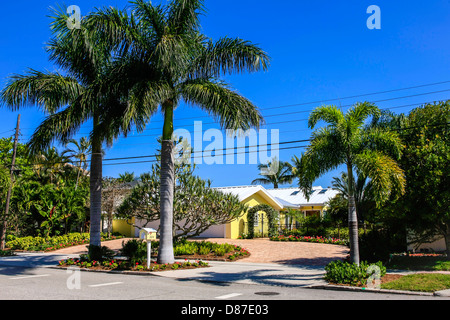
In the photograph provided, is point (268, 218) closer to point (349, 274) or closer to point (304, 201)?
point (304, 201)

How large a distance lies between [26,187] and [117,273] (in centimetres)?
1790

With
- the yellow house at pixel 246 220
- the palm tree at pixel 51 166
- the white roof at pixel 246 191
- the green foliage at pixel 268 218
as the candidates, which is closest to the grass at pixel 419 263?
the green foliage at pixel 268 218

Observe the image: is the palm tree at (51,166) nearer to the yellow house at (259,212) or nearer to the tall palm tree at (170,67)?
the yellow house at (259,212)

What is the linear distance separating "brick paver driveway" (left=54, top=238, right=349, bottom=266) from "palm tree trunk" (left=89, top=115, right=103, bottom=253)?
5.88 metres

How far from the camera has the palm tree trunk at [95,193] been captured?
15953 mm

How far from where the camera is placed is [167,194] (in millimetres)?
14750

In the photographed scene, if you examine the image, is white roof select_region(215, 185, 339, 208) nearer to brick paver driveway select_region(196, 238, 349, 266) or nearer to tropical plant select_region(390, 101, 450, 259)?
brick paver driveway select_region(196, 238, 349, 266)

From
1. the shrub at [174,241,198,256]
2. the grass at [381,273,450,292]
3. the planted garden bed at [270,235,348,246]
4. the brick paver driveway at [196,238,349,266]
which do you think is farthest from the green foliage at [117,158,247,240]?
the grass at [381,273,450,292]

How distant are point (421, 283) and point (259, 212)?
1891cm

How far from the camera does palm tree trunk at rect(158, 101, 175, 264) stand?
574 inches

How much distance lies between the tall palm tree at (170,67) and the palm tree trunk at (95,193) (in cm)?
279

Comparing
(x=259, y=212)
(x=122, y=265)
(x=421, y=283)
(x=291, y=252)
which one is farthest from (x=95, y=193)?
(x=259, y=212)
